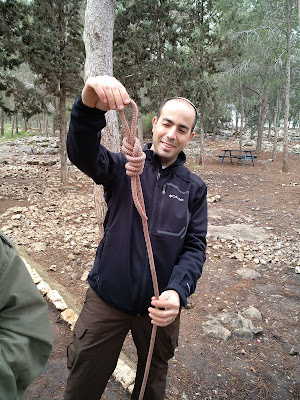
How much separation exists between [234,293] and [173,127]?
10.4 ft

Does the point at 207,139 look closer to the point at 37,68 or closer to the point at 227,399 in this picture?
the point at 37,68

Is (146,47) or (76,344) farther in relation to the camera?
(146,47)

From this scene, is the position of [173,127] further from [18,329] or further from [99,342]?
[99,342]

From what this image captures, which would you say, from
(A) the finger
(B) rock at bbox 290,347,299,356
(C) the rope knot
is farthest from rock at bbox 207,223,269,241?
(A) the finger

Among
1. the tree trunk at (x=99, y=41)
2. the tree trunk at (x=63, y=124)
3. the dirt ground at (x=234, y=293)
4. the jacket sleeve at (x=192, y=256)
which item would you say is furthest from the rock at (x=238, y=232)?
the tree trunk at (x=63, y=124)

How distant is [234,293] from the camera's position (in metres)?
4.04

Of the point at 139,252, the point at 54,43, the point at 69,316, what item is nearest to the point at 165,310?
the point at 139,252

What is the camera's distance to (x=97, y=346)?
172 centimetres

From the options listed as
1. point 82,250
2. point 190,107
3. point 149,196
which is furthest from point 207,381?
point 82,250

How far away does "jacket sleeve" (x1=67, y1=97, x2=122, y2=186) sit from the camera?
133 cm

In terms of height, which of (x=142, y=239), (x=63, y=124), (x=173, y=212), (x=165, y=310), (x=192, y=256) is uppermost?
(x=63, y=124)

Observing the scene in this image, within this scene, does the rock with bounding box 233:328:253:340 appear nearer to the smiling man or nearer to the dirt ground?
the dirt ground

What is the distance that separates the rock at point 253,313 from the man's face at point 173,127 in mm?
2769

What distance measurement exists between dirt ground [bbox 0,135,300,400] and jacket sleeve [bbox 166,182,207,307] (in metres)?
1.52
